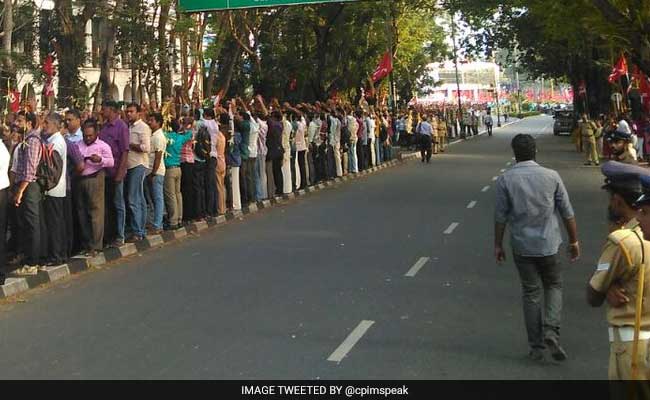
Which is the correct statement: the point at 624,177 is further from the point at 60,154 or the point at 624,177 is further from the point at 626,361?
the point at 60,154

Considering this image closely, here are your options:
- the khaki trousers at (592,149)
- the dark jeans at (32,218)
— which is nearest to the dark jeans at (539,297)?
the dark jeans at (32,218)

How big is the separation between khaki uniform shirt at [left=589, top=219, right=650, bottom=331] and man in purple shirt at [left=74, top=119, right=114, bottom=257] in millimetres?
8190

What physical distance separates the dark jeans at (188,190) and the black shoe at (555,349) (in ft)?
29.2

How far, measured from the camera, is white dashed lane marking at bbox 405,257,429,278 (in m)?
9.70

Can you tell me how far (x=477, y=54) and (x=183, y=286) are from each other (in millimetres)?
41649

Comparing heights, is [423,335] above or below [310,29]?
below

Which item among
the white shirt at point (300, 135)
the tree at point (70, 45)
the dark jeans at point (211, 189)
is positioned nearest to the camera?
the dark jeans at point (211, 189)

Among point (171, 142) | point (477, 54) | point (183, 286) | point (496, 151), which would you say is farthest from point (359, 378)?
point (477, 54)

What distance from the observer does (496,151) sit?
3731 cm

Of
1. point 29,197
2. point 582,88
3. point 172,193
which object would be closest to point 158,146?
point 172,193

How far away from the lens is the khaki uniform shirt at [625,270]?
11.7ft

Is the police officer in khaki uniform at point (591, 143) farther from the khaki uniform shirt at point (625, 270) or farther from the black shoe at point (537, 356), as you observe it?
the khaki uniform shirt at point (625, 270)

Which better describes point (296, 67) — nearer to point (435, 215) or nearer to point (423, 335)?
point (435, 215)

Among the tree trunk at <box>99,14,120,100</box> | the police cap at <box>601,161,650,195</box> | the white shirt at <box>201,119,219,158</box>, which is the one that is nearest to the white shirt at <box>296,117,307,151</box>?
the tree trunk at <box>99,14,120,100</box>
